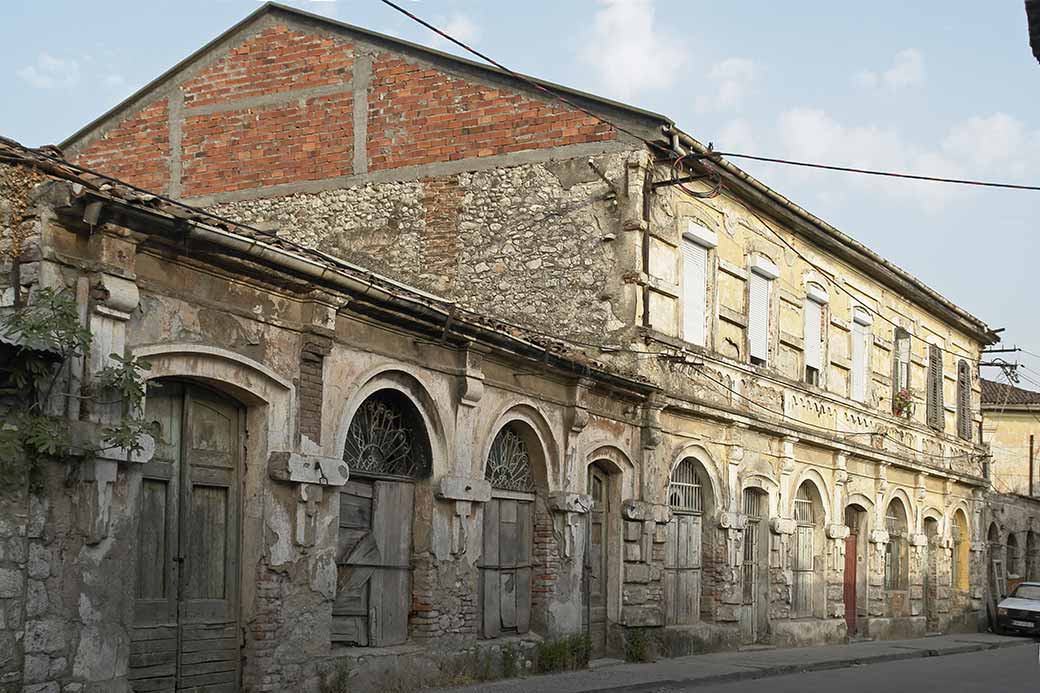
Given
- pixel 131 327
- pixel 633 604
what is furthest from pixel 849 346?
pixel 131 327

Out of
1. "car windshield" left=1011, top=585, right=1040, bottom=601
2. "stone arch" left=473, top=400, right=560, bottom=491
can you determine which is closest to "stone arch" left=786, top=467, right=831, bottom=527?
"stone arch" left=473, top=400, right=560, bottom=491

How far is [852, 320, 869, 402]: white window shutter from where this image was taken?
91.1 feet

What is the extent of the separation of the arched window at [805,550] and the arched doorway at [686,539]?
3.88m

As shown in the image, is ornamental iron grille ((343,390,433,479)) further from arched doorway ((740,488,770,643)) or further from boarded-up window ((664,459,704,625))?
arched doorway ((740,488,770,643))

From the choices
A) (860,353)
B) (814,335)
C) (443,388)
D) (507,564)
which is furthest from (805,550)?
(443,388)

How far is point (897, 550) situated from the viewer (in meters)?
30.5

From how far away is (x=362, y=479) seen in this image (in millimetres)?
14070

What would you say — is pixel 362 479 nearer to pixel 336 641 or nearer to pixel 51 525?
pixel 336 641

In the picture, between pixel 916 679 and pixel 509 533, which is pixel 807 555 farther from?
pixel 509 533

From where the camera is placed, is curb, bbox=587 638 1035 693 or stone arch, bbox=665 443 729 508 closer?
curb, bbox=587 638 1035 693

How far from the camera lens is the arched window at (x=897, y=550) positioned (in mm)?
29922

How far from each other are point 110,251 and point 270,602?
3626 millimetres

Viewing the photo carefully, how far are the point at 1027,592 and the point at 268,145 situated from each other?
22802 millimetres

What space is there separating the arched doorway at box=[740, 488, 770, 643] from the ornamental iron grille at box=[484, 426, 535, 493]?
20.6 feet
